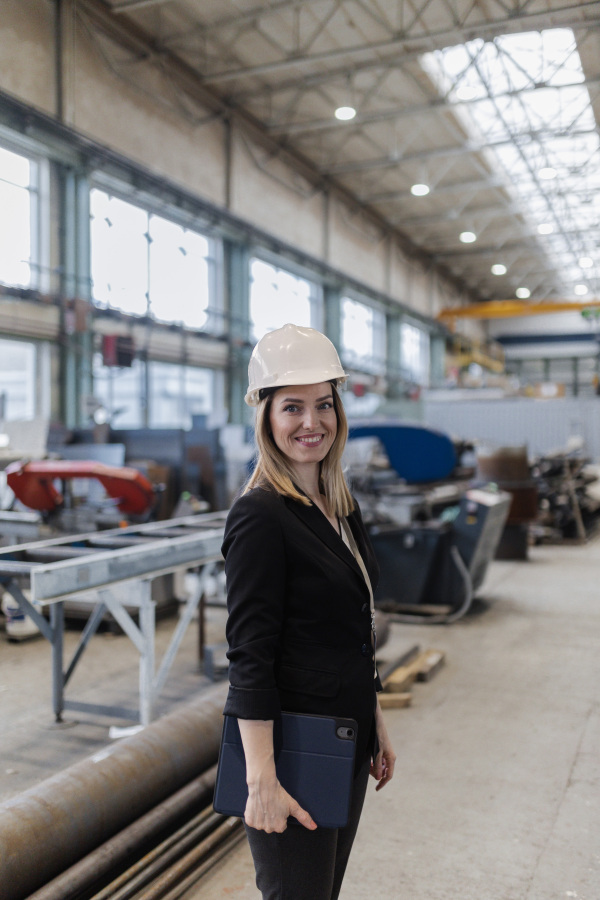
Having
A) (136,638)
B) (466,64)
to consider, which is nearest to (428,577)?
(136,638)

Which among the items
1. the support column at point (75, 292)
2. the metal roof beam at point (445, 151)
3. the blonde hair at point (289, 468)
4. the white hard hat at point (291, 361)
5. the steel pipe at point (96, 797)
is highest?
the metal roof beam at point (445, 151)

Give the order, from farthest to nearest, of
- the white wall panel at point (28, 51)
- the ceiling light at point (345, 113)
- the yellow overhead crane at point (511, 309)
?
the yellow overhead crane at point (511, 309)
the ceiling light at point (345, 113)
the white wall panel at point (28, 51)

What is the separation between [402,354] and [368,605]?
72.4 feet

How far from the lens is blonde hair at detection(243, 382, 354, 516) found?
4.49ft

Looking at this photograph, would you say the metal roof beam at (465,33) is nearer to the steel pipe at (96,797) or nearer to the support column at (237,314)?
the support column at (237,314)

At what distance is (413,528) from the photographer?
231 inches

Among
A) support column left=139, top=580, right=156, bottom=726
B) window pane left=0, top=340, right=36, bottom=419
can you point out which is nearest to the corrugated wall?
window pane left=0, top=340, right=36, bottom=419

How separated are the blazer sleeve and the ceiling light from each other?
40.6ft

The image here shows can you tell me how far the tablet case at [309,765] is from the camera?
1.27m

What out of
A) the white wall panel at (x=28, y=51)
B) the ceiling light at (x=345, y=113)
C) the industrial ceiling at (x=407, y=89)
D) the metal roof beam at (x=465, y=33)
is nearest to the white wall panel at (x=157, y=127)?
the white wall panel at (x=28, y=51)

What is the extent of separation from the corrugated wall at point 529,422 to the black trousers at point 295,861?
1382 cm

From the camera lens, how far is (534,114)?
1395 cm

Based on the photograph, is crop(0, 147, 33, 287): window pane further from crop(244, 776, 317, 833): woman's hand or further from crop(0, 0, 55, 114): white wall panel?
crop(244, 776, 317, 833): woman's hand

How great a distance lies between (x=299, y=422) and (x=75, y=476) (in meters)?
3.88
